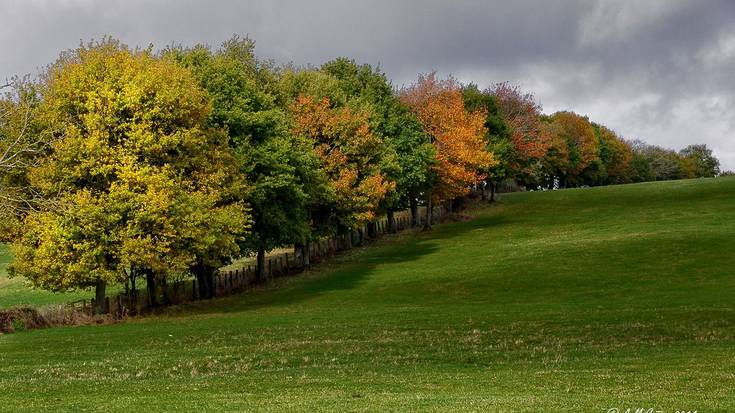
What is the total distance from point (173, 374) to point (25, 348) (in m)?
14.6

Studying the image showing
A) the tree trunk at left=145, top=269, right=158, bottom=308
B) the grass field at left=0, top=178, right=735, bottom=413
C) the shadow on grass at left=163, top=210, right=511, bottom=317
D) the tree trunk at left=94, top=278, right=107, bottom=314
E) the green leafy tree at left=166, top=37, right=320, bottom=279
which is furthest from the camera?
the green leafy tree at left=166, top=37, right=320, bottom=279

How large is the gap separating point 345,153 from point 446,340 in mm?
47354

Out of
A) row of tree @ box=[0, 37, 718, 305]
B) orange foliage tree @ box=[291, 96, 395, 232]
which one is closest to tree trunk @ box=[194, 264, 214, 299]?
row of tree @ box=[0, 37, 718, 305]

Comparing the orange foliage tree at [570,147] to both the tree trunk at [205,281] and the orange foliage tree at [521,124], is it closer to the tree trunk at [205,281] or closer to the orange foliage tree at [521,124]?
the orange foliage tree at [521,124]

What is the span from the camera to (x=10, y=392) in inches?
870

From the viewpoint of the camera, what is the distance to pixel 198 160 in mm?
54156

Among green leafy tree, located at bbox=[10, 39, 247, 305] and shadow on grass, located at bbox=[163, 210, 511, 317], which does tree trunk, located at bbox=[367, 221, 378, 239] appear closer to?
shadow on grass, located at bbox=[163, 210, 511, 317]

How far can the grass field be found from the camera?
18.8 metres

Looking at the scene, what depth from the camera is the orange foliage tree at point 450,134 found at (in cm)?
9338

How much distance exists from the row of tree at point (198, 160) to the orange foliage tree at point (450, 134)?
272mm

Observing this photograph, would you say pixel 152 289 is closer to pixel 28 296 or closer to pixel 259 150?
pixel 259 150

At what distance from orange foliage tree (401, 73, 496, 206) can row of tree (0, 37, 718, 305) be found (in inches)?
10.7

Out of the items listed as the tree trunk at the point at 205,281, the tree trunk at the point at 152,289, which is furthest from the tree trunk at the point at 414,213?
the tree trunk at the point at 152,289

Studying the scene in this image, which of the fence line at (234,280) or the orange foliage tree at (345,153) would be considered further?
the orange foliage tree at (345,153)
